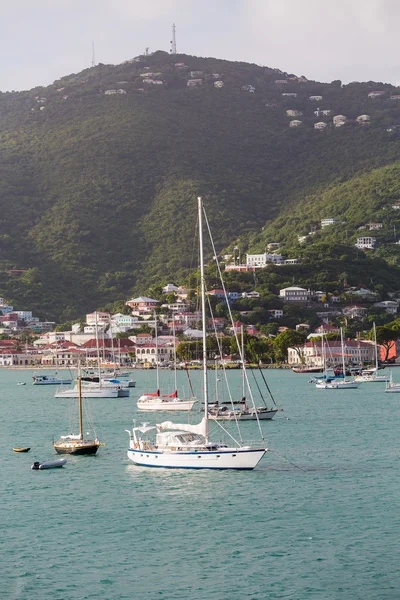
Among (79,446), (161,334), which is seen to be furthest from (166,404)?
(161,334)

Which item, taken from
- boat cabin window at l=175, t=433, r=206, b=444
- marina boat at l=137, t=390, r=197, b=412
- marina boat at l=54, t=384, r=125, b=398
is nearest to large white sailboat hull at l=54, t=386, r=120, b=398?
marina boat at l=54, t=384, r=125, b=398

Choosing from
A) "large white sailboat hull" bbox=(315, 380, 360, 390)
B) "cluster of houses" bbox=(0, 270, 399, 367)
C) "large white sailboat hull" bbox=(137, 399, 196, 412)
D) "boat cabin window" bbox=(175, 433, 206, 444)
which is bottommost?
"large white sailboat hull" bbox=(315, 380, 360, 390)

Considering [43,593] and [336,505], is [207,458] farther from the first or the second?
[43,593]

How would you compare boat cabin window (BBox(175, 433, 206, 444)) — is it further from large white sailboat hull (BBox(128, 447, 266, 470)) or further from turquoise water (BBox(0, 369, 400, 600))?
turquoise water (BBox(0, 369, 400, 600))

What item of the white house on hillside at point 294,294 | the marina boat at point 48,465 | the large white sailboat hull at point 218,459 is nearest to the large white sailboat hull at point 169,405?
the marina boat at point 48,465

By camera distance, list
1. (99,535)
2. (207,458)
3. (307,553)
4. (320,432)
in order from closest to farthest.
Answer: (307,553)
(99,535)
(207,458)
(320,432)

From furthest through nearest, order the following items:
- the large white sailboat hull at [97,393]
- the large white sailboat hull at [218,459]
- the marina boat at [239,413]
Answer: the large white sailboat hull at [97,393], the marina boat at [239,413], the large white sailboat hull at [218,459]

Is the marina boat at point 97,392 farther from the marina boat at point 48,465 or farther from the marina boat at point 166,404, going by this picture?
the marina boat at point 48,465

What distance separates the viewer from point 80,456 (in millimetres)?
43969

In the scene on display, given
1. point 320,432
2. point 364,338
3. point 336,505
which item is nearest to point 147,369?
point 364,338

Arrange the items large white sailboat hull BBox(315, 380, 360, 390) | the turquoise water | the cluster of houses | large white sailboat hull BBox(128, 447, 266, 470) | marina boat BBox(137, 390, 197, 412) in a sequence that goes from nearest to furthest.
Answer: the turquoise water → large white sailboat hull BBox(128, 447, 266, 470) → marina boat BBox(137, 390, 197, 412) → large white sailboat hull BBox(315, 380, 360, 390) → the cluster of houses

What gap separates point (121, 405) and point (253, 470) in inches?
1614

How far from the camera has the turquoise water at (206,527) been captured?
25.6 metres

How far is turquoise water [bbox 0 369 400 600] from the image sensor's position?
1008 inches
